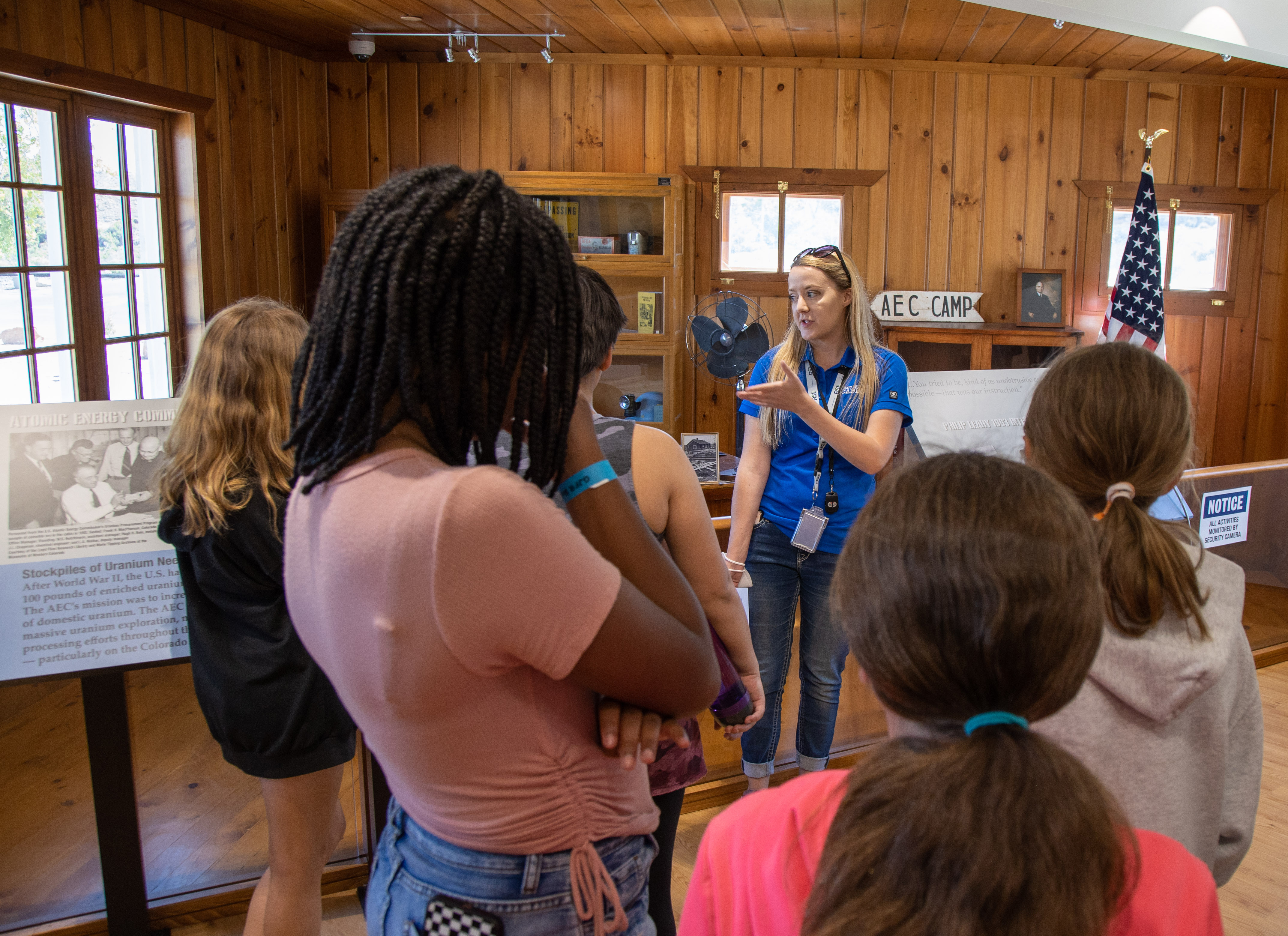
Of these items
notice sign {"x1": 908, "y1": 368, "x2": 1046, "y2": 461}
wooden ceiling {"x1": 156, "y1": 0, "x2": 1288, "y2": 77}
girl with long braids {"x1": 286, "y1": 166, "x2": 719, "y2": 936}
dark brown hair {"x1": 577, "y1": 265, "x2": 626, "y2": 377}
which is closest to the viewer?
girl with long braids {"x1": 286, "y1": 166, "x2": 719, "y2": 936}

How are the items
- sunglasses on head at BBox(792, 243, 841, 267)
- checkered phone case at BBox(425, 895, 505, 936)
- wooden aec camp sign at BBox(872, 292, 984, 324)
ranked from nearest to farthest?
checkered phone case at BBox(425, 895, 505, 936) < sunglasses on head at BBox(792, 243, 841, 267) < wooden aec camp sign at BBox(872, 292, 984, 324)

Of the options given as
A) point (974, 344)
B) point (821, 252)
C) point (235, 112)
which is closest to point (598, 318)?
point (821, 252)

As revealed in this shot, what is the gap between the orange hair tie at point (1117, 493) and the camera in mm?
1020

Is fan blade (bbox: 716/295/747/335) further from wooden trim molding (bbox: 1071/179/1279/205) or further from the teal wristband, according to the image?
the teal wristband

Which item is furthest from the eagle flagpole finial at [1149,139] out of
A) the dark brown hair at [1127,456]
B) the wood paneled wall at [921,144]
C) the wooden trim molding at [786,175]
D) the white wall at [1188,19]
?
the dark brown hair at [1127,456]

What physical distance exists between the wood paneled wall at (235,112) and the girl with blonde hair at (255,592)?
2.36 m

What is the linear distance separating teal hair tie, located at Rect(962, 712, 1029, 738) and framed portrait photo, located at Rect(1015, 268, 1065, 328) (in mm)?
4740

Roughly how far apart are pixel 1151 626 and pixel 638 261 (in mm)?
3741

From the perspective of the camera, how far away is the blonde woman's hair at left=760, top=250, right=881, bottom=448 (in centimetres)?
227

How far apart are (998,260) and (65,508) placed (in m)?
4.62

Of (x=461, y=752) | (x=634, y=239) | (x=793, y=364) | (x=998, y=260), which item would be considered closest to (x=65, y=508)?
(x=461, y=752)

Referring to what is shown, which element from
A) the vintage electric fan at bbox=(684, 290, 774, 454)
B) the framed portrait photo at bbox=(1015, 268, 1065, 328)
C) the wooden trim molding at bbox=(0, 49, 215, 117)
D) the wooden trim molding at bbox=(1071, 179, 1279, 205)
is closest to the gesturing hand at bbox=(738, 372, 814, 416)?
the vintage electric fan at bbox=(684, 290, 774, 454)

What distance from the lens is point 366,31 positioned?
429 cm

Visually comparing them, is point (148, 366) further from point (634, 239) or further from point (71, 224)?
point (634, 239)
